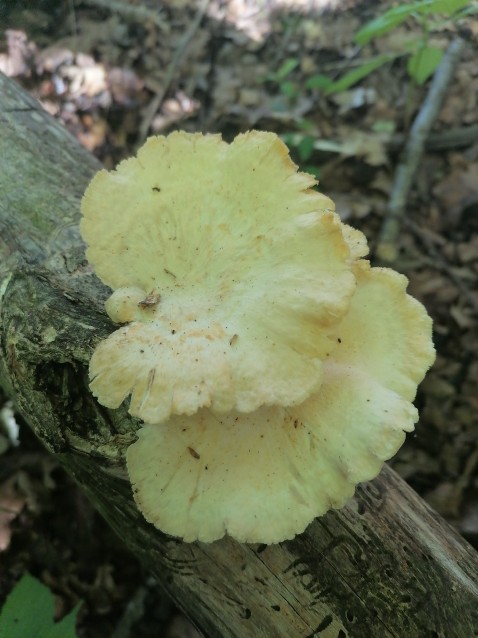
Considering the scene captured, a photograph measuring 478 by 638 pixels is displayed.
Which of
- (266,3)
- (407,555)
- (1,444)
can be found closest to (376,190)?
(266,3)

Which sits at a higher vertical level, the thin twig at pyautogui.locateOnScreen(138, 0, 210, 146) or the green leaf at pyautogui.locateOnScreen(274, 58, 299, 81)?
the thin twig at pyautogui.locateOnScreen(138, 0, 210, 146)

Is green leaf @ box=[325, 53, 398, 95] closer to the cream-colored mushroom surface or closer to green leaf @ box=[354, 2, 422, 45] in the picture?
green leaf @ box=[354, 2, 422, 45]

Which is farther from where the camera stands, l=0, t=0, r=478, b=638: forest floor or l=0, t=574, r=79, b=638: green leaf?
l=0, t=0, r=478, b=638: forest floor

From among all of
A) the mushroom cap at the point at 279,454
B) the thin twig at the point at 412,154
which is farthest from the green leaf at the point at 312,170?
the mushroom cap at the point at 279,454

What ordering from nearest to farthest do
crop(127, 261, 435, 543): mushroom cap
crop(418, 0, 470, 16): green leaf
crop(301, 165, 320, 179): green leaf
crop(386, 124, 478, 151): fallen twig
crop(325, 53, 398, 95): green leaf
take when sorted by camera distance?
crop(127, 261, 435, 543): mushroom cap, crop(418, 0, 470, 16): green leaf, crop(325, 53, 398, 95): green leaf, crop(301, 165, 320, 179): green leaf, crop(386, 124, 478, 151): fallen twig

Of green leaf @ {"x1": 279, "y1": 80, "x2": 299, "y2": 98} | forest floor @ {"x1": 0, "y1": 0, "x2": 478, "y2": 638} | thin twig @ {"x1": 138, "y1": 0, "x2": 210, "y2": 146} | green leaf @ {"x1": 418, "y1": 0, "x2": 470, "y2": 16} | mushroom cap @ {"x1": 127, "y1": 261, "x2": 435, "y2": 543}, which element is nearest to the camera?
mushroom cap @ {"x1": 127, "y1": 261, "x2": 435, "y2": 543}

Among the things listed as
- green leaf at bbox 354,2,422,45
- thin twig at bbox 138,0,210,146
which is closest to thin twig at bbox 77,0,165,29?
thin twig at bbox 138,0,210,146
